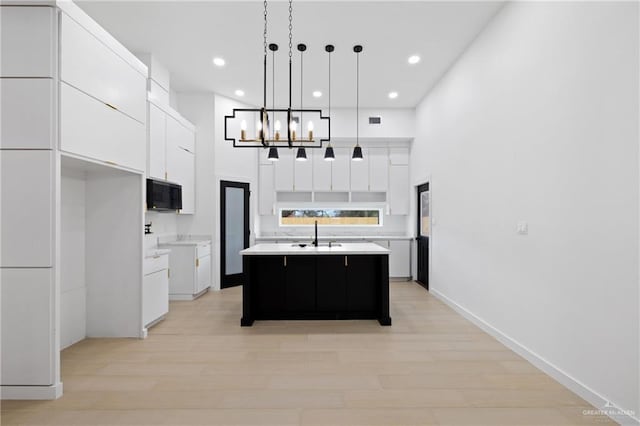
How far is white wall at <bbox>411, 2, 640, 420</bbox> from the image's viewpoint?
2.06 meters

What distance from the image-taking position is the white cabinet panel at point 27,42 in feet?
7.75

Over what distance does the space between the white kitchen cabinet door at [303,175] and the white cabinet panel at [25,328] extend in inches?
191

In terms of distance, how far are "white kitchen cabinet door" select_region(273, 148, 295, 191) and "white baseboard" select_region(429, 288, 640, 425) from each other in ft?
13.9

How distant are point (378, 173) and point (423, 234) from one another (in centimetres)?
157

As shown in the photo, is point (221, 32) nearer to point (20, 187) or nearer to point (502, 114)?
point (20, 187)

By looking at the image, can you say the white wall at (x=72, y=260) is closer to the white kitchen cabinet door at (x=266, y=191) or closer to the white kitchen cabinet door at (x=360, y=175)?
the white kitchen cabinet door at (x=266, y=191)

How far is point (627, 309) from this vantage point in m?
2.02

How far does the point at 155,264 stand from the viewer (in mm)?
3906

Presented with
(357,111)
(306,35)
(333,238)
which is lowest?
(333,238)

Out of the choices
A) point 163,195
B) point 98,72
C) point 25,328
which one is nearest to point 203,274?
point 163,195

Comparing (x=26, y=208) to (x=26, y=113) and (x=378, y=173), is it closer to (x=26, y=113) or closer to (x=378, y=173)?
(x=26, y=113)

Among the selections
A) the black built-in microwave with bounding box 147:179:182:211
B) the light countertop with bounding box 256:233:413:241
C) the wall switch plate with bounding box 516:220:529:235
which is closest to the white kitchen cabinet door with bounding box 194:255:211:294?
the black built-in microwave with bounding box 147:179:182:211

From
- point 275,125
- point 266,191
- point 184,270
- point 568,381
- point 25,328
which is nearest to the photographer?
point 25,328

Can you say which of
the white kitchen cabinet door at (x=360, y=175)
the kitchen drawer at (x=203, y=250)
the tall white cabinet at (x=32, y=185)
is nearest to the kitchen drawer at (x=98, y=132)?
the tall white cabinet at (x=32, y=185)
